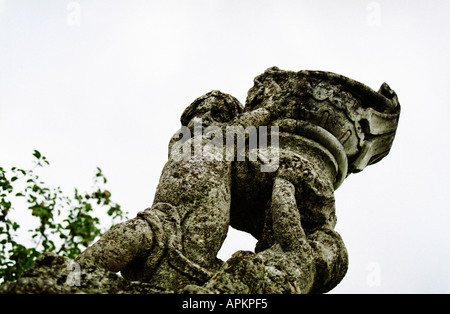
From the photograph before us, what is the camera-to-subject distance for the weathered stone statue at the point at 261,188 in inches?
130

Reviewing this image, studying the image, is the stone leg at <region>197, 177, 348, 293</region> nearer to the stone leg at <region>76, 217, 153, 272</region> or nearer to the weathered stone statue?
the weathered stone statue

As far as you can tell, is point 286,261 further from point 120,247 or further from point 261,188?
point 120,247

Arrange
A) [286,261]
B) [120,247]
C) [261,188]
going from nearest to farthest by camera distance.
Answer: [120,247], [286,261], [261,188]

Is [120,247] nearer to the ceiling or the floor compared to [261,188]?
nearer to the floor

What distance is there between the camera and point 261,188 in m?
4.30

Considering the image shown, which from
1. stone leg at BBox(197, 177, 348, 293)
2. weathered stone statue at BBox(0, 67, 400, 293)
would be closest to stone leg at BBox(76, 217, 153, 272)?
weathered stone statue at BBox(0, 67, 400, 293)

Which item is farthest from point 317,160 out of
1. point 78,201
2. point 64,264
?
point 78,201

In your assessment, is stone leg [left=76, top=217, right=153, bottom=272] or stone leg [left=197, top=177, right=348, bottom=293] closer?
stone leg [left=197, top=177, right=348, bottom=293]

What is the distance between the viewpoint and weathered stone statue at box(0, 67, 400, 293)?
330 centimetres

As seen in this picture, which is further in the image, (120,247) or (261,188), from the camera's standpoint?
(261,188)

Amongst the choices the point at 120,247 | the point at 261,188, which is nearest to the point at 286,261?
the point at 261,188

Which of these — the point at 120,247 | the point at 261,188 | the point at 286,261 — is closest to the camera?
the point at 120,247
